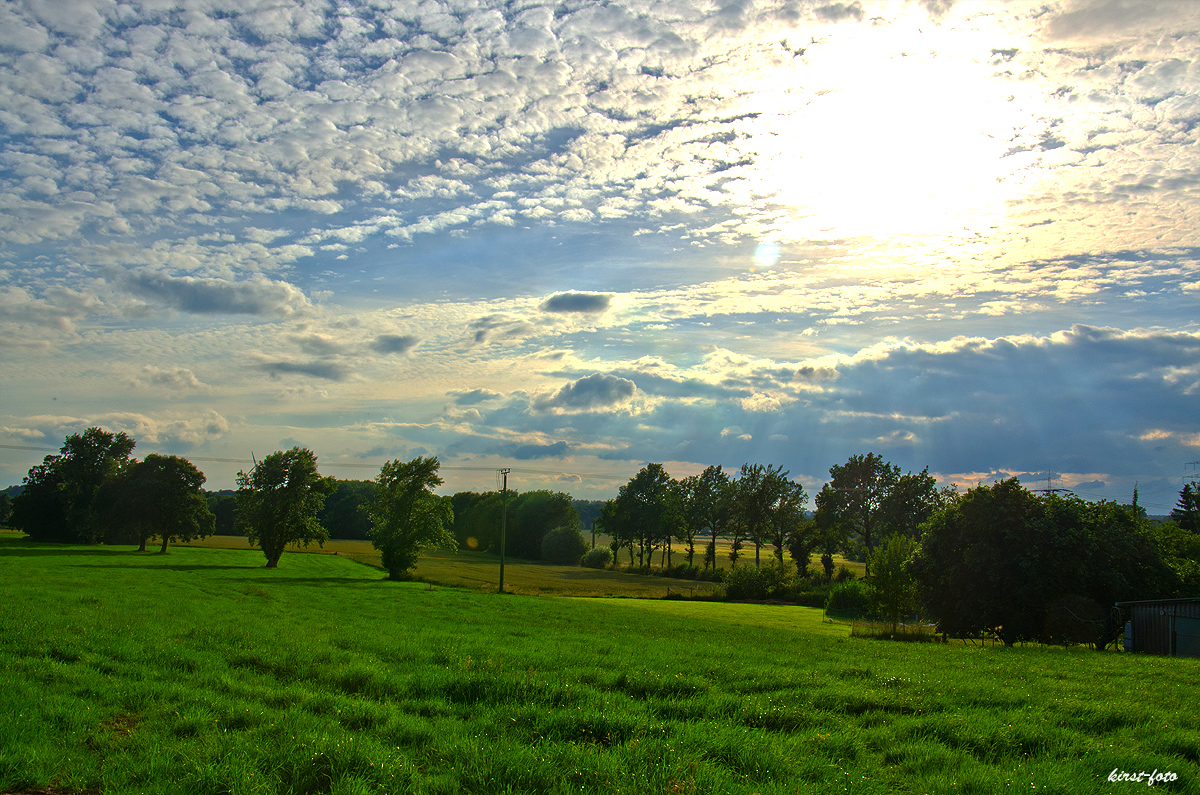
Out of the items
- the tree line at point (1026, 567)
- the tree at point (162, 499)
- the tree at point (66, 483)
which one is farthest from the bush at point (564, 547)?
the tree line at point (1026, 567)

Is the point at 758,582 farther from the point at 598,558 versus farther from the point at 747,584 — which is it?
the point at 598,558

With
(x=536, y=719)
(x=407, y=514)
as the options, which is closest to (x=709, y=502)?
(x=407, y=514)

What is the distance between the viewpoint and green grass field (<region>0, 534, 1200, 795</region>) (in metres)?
6.62

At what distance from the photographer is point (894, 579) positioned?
43.8 meters

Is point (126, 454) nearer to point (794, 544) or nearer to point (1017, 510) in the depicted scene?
point (794, 544)

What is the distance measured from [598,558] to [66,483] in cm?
8069

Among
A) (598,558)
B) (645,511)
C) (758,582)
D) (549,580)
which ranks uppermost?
(645,511)

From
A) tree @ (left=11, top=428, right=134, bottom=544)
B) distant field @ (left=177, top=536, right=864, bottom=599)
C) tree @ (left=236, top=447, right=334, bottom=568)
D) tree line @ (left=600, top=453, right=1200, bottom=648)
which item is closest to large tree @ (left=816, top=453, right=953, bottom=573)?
distant field @ (left=177, top=536, right=864, bottom=599)

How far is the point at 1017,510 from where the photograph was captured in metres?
37.2

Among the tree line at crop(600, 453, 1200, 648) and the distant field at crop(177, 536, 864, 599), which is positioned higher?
the tree line at crop(600, 453, 1200, 648)

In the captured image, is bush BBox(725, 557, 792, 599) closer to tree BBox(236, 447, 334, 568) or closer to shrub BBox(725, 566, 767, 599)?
shrub BBox(725, 566, 767, 599)

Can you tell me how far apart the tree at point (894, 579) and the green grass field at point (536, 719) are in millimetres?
28895

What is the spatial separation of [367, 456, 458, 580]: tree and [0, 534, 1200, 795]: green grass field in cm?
5801

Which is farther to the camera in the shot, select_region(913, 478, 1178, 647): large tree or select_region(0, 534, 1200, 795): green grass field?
select_region(913, 478, 1178, 647): large tree
